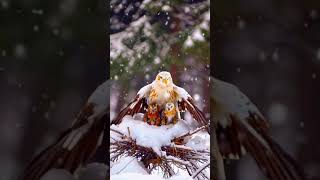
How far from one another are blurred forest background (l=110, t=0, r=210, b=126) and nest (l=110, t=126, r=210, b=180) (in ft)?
0.71

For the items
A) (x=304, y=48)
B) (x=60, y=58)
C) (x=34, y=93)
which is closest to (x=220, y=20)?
(x=304, y=48)

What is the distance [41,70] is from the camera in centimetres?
203

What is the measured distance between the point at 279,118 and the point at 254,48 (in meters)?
0.35

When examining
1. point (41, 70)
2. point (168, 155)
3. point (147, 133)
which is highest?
point (41, 70)

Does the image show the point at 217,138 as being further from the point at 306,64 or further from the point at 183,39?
the point at 183,39

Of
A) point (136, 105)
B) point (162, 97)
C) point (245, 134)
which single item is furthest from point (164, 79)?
point (245, 134)

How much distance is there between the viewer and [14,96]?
200 centimetres

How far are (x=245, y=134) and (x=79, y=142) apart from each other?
82cm

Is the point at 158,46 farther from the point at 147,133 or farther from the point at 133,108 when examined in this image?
the point at 147,133

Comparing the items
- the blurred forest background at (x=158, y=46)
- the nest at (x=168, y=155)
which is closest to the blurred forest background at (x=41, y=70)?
the blurred forest background at (x=158, y=46)

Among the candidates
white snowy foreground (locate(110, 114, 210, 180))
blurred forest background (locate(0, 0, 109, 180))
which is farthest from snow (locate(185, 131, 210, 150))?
blurred forest background (locate(0, 0, 109, 180))

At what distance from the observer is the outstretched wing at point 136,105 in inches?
103

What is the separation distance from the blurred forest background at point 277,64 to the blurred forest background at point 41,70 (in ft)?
2.13

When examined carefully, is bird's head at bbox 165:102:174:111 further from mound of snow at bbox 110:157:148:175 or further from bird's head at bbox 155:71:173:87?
mound of snow at bbox 110:157:148:175
